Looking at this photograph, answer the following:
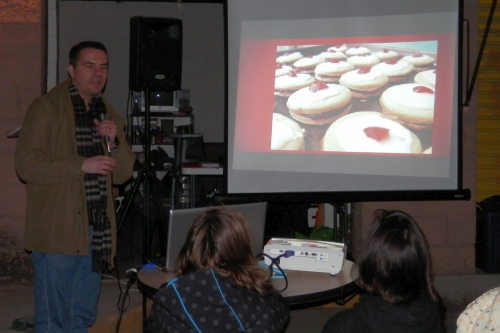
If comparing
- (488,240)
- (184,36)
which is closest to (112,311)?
(488,240)

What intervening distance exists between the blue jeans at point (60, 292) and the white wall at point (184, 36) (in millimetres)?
7763

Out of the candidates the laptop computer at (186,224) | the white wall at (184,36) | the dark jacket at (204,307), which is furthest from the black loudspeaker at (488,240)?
the white wall at (184,36)

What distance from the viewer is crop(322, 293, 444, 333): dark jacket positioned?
1.87m

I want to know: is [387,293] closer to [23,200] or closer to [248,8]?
[248,8]

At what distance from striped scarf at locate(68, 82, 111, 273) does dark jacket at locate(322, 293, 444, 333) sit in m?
1.45

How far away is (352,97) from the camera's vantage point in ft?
13.7

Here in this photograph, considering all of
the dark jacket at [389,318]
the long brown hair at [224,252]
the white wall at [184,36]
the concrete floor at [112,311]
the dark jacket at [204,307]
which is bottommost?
the concrete floor at [112,311]

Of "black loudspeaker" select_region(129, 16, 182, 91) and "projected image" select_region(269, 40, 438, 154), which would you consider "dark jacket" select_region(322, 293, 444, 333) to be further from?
"black loudspeaker" select_region(129, 16, 182, 91)

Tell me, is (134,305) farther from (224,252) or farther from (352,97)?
(224,252)

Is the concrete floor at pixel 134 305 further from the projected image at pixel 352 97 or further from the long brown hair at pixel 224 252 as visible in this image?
the long brown hair at pixel 224 252

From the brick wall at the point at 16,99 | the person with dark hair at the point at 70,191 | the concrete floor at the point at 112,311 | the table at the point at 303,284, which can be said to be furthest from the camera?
the brick wall at the point at 16,99

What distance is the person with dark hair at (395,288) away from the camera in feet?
6.17

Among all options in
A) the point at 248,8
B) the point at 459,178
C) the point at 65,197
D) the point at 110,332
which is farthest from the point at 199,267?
the point at 459,178

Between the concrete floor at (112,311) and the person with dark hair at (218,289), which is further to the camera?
the concrete floor at (112,311)
